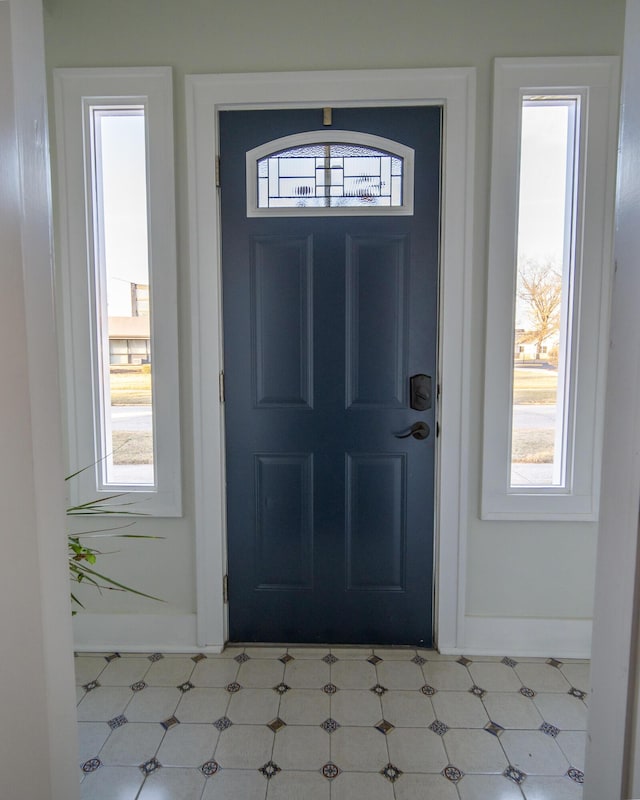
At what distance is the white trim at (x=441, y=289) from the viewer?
1.94 m

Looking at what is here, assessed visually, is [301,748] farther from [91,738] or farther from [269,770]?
[91,738]

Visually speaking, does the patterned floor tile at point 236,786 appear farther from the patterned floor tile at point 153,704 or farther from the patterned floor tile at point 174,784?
the patterned floor tile at point 153,704

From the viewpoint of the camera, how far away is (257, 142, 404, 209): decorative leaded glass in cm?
201

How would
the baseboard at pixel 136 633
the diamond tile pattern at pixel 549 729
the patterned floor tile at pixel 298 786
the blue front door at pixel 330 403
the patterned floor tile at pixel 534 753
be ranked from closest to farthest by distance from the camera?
the patterned floor tile at pixel 298 786, the patterned floor tile at pixel 534 753, the diamond tile pattern at pixel 549 729, the blue front door at pixel 330 403, the baseboard at pixel 136 633

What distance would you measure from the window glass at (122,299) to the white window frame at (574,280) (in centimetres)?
140

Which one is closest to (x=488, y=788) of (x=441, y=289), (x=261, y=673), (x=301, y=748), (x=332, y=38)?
(x=301, y=748)

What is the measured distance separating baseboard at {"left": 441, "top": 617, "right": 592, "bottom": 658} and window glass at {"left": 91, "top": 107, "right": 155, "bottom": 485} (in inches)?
59.3

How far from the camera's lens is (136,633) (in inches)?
85.0

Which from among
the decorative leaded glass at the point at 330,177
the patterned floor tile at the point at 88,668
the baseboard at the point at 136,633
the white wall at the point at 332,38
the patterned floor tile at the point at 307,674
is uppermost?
the white wall at the point at 332,38

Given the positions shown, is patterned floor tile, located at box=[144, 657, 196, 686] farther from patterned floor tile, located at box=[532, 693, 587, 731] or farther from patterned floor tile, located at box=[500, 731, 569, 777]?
patterned floor tile, located at box=[532, 693, 587, 731]

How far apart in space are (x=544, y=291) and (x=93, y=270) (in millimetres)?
1823

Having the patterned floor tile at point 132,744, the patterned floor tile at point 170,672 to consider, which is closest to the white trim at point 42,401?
the patterned floor tile at point 132,744

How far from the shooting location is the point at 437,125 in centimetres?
197

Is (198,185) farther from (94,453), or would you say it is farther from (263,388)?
(94,453)
